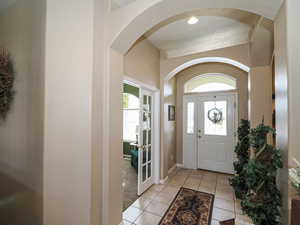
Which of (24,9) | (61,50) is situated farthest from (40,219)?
(24,9)

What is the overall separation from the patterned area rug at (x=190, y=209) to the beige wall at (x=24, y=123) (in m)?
1.70

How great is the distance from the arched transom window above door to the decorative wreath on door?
573 millimetres

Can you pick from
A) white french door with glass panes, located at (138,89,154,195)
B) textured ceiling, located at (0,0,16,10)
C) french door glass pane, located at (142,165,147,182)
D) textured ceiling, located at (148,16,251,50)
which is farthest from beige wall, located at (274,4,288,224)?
textured ceiling, located at (0,0,16,10)

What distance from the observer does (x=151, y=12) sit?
1327 millimetres

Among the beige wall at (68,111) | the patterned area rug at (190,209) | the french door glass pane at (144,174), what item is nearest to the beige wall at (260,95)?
the patterned area rug at (190,209)

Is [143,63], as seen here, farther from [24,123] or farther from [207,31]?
[24,123]

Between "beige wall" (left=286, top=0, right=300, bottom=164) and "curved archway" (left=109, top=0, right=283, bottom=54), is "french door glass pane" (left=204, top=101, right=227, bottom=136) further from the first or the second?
"beige wall" (left=286, top=0, right=300, bottom=164)

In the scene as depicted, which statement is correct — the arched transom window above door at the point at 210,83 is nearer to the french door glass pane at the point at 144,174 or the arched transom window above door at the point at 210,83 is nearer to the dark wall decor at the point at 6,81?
the french door glass pane at the point at 144,174

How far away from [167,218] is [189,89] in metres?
3.23

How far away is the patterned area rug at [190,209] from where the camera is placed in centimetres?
200

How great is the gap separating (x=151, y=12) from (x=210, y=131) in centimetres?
335

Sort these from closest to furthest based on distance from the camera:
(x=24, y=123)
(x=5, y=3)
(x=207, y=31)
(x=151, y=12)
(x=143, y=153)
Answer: (x=151, y=12) → (x=24, y=123) → (x=5, y=3) → (x=207, y=31) → (x=143, y=153)

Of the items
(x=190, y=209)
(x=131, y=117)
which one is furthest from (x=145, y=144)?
(x=131, y=117)

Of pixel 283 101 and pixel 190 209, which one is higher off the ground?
pixel 283 101
